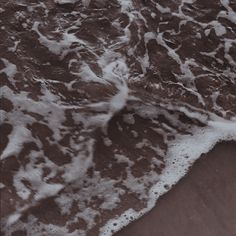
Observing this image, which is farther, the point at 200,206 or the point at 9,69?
the point at 9,69

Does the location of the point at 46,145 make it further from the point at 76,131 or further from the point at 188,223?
the point at 188,223

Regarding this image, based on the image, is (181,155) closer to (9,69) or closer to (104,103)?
(104,103)

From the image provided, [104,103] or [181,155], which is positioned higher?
[104,103]

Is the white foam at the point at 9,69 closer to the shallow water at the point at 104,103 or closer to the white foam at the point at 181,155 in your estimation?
the shallow water at the point at 104,103

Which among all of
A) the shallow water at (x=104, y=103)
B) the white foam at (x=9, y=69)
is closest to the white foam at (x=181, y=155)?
the shallow water at (x=104, y=103)

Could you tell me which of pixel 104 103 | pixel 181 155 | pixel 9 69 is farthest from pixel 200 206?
pixel 9 69

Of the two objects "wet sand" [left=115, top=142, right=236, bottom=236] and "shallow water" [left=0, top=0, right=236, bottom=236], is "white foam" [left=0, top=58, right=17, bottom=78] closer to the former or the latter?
"shallow water" [left=0, top=0, right=236, bottom=236]
